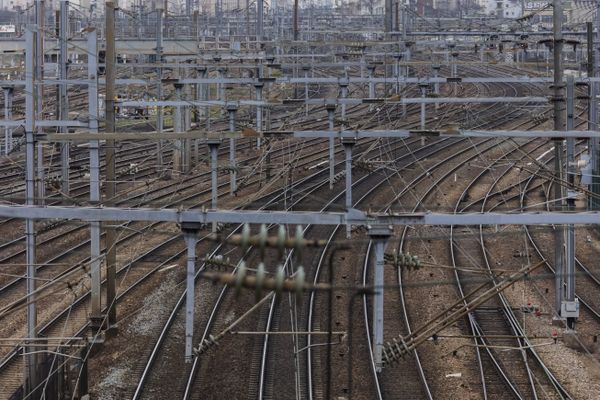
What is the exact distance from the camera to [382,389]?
8055 millimetres

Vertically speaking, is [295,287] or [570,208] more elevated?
[295,287]

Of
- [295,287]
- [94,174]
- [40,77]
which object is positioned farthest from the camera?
[40,77]

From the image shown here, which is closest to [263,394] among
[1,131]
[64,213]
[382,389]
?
[382,389]

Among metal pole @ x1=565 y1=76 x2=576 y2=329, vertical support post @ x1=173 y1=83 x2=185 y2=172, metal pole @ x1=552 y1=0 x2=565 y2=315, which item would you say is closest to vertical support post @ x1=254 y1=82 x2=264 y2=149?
vertical support post @ x1=173 y1=83 x2=185 y2=172

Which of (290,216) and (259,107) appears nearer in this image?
(290,216)

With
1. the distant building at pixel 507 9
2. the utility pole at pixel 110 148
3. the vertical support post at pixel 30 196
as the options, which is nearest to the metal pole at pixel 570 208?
the utility pole at pixel 110 148

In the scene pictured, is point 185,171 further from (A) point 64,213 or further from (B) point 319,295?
(A) point 64,213

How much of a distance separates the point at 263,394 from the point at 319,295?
3051mm

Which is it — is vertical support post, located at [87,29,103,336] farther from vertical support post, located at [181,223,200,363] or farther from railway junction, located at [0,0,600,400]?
vertical support post, located at [181,223,200,363]

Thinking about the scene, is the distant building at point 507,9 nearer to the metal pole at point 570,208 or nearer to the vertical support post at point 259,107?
the vertical support post at point 259,107

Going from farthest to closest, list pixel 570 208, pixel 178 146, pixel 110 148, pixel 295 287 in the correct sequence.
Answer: pixel 178 146 < pixel 570 208 < pixel 110 148 < pixel 295 287

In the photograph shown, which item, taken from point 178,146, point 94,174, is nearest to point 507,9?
point 178,146

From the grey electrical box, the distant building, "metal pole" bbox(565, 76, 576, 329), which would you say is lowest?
the grey electrical box

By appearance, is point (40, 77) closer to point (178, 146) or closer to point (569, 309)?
point (569, 309)
